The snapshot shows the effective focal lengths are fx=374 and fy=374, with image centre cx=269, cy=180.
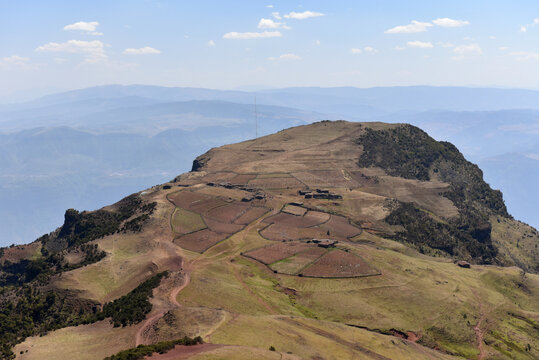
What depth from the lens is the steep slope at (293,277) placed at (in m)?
61.9

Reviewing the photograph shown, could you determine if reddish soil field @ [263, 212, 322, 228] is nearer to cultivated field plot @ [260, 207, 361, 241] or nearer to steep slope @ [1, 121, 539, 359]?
cultivated field plot @ [260, 207, 361, 241]

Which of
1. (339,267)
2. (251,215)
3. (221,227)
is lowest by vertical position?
(339,267)

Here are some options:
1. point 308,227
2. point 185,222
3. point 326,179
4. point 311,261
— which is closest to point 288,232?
point 308,227

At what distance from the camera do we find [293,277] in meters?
92.0

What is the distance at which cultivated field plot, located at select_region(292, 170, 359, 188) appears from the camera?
584 ft

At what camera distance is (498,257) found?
492 feet

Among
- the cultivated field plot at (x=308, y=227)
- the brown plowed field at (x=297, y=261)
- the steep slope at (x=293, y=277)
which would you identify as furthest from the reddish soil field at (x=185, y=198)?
the brown plowed field at (x=297, y=261)

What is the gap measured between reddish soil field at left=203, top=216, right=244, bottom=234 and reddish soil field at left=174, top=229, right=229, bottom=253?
2.51 meters

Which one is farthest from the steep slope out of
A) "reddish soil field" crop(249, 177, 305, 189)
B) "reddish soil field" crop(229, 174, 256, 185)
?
"reddish soil field" crop(229, 174, 256, 185)

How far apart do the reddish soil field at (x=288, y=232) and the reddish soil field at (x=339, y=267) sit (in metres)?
16.5

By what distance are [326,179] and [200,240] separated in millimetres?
91586

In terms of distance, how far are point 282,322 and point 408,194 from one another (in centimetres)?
12823

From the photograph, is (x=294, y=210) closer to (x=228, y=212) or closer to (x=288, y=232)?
(x=288, y=232)

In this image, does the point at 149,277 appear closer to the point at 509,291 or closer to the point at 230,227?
the point at 230,227
